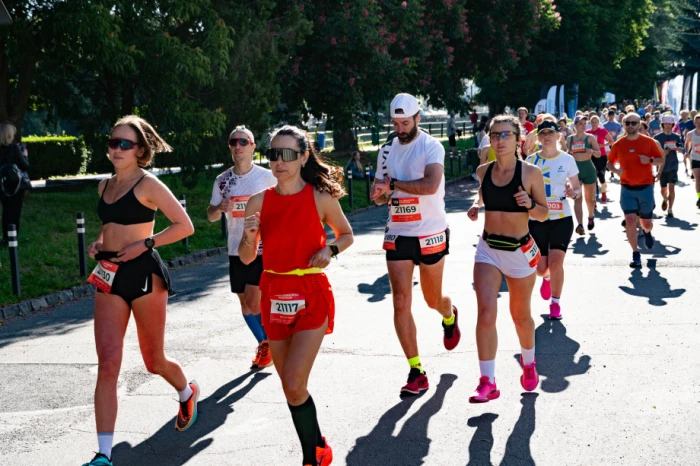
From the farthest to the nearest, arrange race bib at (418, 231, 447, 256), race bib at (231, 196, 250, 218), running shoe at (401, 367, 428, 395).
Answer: race bib at (231, 196, 250, 218) < race bib at (418, 231, 447, 256) < running shoe at (401, 367, 428, 395)

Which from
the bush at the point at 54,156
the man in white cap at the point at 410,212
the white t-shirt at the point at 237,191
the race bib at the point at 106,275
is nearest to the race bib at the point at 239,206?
the white t-shirt at the point at 237,191

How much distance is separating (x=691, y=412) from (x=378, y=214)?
625 inches

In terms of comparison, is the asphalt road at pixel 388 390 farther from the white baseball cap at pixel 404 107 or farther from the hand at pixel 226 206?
the white baseball cap at pixel 404 107

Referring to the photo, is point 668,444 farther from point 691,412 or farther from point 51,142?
point 51,142

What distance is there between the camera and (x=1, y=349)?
9023mm

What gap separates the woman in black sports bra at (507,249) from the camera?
651 centimetres

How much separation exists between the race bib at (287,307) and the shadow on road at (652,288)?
6.04 metres

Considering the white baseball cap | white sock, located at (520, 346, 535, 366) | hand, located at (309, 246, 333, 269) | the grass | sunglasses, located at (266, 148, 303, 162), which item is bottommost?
the grass

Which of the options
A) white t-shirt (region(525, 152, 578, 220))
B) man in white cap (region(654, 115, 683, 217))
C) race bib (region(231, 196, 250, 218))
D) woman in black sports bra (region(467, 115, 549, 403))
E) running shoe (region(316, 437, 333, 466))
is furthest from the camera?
man in white cap (region(654, 115, 683, 217))

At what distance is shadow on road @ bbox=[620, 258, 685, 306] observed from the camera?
1047cm

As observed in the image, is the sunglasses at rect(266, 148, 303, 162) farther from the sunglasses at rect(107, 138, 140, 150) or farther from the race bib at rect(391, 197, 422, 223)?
the race bib at rect(391, 197, 422, 223)

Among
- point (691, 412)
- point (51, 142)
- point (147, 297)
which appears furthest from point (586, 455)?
point (51, 142)

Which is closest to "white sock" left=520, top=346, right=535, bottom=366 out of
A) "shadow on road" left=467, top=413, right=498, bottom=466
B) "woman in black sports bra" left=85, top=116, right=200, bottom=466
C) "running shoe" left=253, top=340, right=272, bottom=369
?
"shadow on road" left=467, top=413, right=498, bottom=466

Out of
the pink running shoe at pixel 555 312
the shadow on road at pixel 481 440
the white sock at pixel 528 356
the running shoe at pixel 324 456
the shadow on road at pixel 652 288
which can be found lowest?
the shadow on road at pixel 652 288
